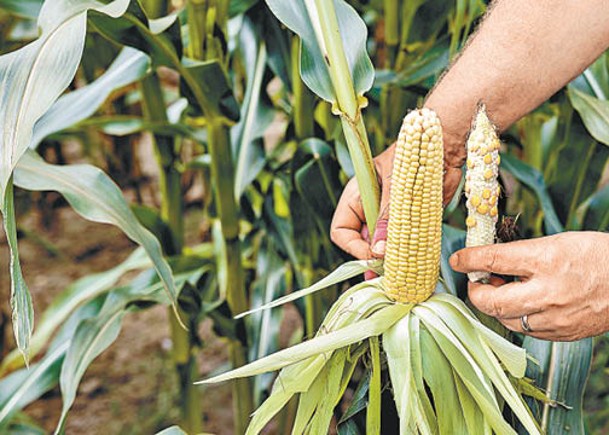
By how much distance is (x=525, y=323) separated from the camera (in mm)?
797

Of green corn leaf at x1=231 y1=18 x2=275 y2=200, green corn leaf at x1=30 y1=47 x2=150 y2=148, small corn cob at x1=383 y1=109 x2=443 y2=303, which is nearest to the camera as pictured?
small corn cob at x1=383 y1=109 x2=443 y2=303

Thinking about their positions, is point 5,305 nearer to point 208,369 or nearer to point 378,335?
point 208,369

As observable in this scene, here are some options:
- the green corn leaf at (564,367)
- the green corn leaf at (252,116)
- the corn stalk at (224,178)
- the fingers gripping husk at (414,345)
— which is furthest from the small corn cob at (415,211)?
the green corn leaf at (252,116)

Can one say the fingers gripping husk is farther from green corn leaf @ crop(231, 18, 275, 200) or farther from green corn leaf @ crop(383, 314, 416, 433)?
green corn leaf @ crop(231, 18, 275, 200)

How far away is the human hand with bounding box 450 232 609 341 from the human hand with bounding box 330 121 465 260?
5.7 inches

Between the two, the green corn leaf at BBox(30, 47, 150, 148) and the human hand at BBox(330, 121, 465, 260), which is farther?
the green corn leaf at BBox(30, 47, 150, 148)

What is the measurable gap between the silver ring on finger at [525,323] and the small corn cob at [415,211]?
0.30ft

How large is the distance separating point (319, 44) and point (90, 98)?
17.4 inches

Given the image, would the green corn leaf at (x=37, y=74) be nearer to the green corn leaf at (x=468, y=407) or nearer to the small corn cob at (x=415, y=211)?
the small corn cob at (x=415, y=211)

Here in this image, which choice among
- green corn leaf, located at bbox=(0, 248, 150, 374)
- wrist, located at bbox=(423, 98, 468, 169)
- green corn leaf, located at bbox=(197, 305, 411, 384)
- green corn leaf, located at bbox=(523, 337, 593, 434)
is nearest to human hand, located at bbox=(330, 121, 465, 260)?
wrist, located at bbox=(423, 98, 468, 169)

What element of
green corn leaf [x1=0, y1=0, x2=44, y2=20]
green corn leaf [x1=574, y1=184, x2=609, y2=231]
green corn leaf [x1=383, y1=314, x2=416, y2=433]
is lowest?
green corn leaf [x1=383, y1=314, x2=416, y2=433]

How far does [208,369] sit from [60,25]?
1316 mm

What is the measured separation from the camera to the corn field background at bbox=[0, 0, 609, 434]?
3.00 feet

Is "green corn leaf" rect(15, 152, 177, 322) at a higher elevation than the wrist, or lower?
lower
